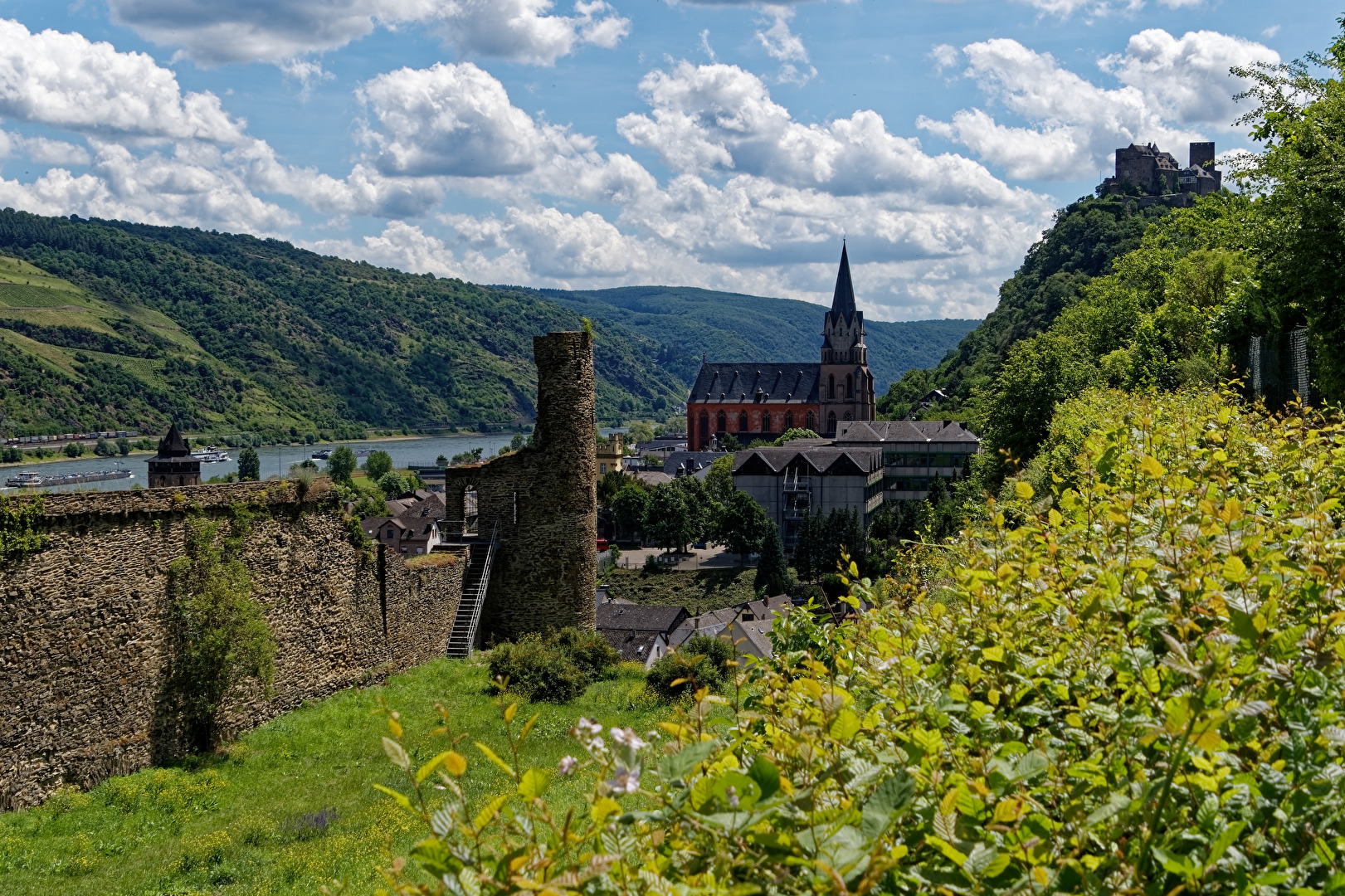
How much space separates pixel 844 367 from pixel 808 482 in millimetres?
61616

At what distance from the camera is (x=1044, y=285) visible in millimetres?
110062

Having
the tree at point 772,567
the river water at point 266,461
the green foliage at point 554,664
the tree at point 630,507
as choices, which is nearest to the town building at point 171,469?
the river water at point 266,461

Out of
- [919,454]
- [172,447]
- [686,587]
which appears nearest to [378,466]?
[172,447]

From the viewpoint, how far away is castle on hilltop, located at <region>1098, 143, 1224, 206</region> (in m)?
128

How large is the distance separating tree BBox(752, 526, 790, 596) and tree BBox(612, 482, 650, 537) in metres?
18.1

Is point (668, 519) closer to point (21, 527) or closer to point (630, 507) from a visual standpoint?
point (630, 507)

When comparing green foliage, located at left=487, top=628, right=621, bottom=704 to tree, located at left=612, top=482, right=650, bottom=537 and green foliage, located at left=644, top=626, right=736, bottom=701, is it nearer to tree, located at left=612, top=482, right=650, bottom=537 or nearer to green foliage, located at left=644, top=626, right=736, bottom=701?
green foliage, located at left=644, top=626, right=736, bottom=701

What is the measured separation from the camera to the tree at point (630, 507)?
280ft

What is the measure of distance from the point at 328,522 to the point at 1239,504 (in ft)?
44.7

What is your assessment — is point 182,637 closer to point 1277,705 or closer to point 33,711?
point 33,711

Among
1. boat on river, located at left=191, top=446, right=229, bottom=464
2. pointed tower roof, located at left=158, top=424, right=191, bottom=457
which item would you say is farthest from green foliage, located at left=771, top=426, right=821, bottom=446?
pointed tower roof, located at left=158, top=424, right=191, bottom=457


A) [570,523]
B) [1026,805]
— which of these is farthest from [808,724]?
[570,523]

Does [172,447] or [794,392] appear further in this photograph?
[794,392]

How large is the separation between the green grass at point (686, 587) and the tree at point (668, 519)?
3260mm
